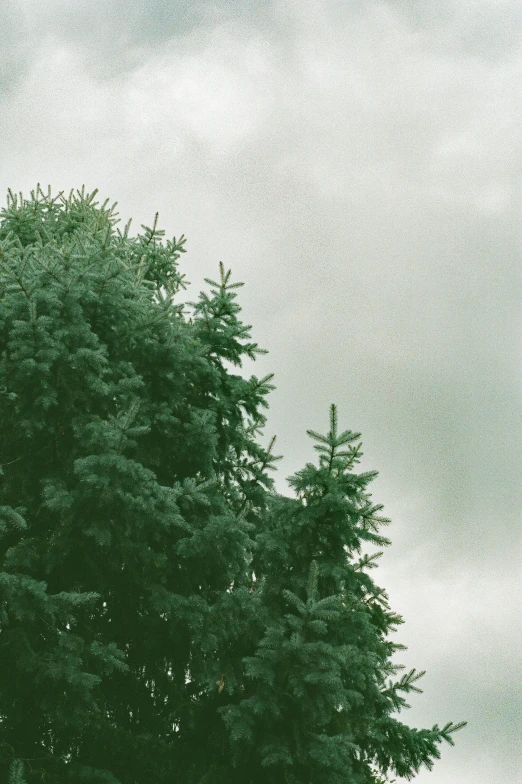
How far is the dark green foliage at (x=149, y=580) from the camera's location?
24.6ft

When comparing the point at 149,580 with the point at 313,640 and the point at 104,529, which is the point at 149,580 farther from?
the point at 313,640

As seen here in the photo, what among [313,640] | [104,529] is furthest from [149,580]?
[313,640]

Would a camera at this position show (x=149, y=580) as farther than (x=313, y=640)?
Yes

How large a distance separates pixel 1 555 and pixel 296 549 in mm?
3230

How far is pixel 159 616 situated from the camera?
8.45 metres

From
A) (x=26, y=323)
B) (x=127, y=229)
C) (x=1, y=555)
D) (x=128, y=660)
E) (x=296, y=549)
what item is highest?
(x=127, y=229)

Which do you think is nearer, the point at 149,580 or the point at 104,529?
the point at 104,529

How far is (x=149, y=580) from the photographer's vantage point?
853cm

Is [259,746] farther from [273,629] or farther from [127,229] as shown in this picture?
[127,229]

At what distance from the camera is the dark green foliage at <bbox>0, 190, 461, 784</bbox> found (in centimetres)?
750

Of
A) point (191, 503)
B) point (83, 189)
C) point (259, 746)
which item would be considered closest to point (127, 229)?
point (83, 189)

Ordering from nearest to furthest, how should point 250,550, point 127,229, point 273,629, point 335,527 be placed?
point 273,629 → point 335,527 → point 250,550 → point 127,229

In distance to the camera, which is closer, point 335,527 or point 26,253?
point 335,527

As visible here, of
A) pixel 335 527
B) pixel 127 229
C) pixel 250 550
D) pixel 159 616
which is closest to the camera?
pixel 335 527
